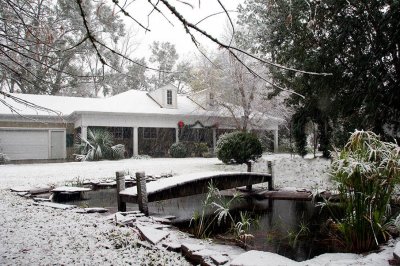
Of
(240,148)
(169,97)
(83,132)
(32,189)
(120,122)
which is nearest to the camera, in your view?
(32,189)

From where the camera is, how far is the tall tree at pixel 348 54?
29.4 feet

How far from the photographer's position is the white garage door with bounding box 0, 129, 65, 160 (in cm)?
1930

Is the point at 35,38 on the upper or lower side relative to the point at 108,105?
lower

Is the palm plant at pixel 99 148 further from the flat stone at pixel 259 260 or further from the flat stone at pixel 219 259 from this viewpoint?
the flat stone at pixel 259 260

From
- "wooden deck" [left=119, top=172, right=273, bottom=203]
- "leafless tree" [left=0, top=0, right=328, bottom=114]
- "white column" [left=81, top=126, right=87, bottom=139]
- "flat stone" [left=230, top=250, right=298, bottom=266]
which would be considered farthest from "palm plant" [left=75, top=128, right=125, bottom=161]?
"flat stone" [left=230, top=250, right=298, bottom=266]

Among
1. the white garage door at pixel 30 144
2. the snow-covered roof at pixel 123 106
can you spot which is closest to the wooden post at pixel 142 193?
the snow-covered roof at pixel 123 106

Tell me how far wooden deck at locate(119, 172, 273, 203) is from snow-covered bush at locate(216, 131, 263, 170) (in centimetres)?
581

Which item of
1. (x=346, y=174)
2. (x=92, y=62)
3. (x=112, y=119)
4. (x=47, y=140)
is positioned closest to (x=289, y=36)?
(x=346, y=174)

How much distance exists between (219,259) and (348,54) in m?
8.87

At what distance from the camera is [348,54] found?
10.3m

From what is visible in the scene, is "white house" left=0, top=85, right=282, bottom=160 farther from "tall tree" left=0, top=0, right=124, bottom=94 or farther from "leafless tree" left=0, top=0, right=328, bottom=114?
"leafless tree" left=0, top=0, right=328, bottom=114

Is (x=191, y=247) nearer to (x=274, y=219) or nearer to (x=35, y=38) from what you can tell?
(x=274, y=219)

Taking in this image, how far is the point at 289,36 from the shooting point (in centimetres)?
1077

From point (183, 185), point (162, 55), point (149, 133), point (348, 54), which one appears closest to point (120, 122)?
point (149, 133)
